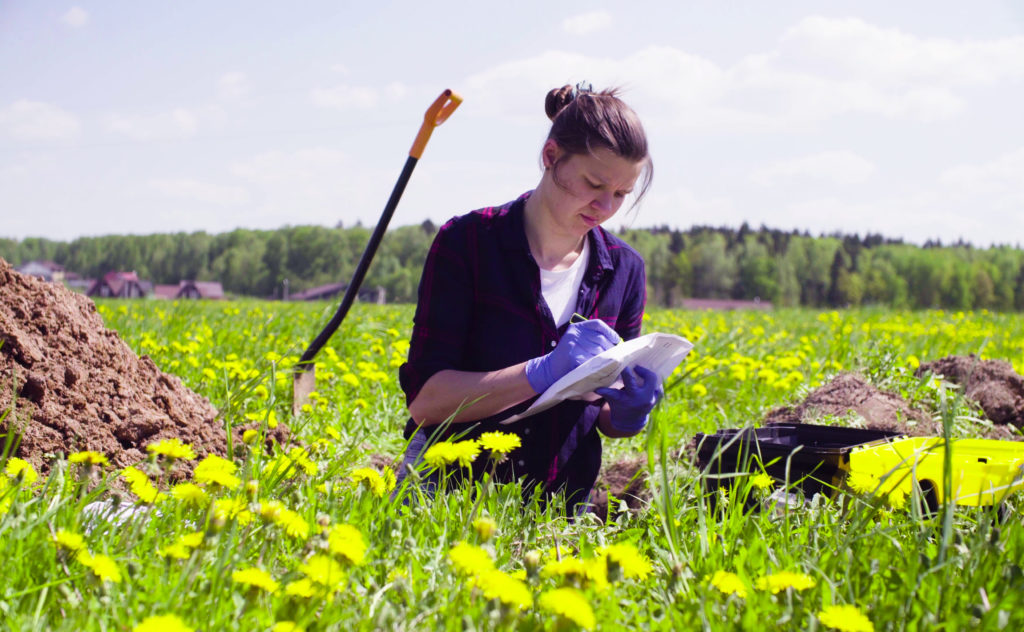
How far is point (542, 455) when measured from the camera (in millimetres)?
2428

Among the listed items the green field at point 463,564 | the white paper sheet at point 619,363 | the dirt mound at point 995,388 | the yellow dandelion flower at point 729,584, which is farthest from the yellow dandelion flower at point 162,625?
the dirt mound at point 995,388

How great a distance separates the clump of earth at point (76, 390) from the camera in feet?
6.32

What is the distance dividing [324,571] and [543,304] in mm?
1449

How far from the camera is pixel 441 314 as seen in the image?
229 cm

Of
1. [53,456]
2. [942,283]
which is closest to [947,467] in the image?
[53,456]

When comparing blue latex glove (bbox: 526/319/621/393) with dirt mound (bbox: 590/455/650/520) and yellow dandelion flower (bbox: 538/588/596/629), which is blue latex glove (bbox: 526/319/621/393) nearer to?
dirt mound (bbox: 590/455/650/520)

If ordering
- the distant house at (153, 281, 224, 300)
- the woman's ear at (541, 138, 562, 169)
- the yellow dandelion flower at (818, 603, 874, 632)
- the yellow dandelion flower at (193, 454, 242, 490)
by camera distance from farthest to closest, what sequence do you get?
the distant house at (153, 281, 224, 300), the woman's ear at (541, 138, 562, 169), the yellow dandelion flower at (193, 454, 242, 490), the yellow dandelion flower at (818, 603, 874, 632)

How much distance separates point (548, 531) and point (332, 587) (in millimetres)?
718

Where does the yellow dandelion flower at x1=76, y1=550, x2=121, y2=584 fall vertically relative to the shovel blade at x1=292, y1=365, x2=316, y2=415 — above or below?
above

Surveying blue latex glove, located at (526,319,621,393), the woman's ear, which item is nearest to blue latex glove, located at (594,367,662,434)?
blue latex glove, located at (526,319,621,393)

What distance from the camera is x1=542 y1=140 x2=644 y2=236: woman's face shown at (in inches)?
85.1

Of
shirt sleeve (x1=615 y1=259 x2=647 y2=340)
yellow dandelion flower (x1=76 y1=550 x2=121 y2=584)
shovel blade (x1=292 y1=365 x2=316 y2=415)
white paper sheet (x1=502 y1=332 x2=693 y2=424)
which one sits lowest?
shovel blade (x1=292 y1=365 x2=316 y2=415)

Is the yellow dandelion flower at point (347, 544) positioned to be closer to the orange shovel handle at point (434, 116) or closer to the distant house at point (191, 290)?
the orange shovel handle at point (434, 116)

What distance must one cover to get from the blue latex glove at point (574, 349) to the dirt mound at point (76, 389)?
3.30ft
